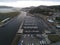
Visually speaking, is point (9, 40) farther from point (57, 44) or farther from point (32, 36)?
point (57, 44)

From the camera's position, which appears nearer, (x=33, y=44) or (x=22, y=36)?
(x=33, y=44)

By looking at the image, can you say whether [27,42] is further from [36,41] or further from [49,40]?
[49,40]

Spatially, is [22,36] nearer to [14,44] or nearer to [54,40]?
[14,44]

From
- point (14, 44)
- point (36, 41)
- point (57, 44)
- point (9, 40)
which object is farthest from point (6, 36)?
point (57, 44)

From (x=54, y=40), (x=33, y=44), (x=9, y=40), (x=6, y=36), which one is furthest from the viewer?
(x=6, y=36)

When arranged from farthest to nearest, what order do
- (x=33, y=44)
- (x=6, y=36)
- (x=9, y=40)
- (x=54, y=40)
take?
(x=6, y=36), (x=9, y=40), (x=54, y=40), (x=33, y=44)

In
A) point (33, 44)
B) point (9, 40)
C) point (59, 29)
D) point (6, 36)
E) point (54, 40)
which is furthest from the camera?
point (59, 29)

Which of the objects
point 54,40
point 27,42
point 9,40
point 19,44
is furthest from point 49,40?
point 9,40

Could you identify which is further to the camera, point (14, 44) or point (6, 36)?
point (6, 36)

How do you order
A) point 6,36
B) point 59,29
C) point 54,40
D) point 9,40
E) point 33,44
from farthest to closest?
1. point 59,29
2. point 6,36
3. point 9,40
4. point 54,40
5. point 33,44
